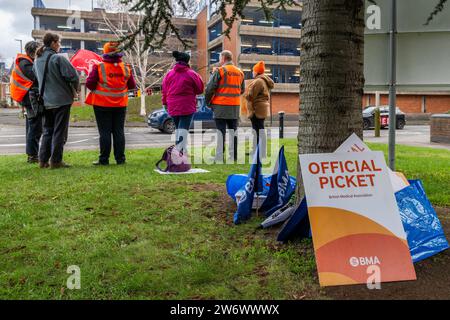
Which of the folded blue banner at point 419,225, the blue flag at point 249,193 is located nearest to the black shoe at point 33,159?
the blue flag at point 249,193

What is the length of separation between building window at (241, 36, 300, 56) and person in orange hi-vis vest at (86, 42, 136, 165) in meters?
47.0

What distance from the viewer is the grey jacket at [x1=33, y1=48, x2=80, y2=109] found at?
7.31m

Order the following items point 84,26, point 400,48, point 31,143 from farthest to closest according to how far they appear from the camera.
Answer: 1. point 84,26
2. point 31,143
3. point 400,48

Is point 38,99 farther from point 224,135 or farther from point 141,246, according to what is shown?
point 141,246

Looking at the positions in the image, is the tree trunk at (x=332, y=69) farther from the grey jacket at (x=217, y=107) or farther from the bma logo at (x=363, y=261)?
the grey jacket at (x=217, y=107)

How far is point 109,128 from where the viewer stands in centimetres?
779

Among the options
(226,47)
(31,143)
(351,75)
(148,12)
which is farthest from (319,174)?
(226,47)

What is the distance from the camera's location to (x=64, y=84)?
742 cm

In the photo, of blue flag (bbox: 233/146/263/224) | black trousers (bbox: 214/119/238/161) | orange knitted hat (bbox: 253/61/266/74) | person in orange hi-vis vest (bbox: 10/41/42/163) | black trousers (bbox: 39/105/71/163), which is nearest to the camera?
blue flag (bbox: 233/146/263/224)

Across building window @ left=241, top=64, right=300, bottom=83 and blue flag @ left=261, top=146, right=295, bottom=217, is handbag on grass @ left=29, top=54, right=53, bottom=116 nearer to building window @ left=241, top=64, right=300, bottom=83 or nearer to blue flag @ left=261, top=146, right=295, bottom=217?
blue flag @ left=261, top=146, right=295, bottom=217

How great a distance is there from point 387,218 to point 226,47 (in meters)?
52.3

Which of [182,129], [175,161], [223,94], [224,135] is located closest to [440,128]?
[224,135]

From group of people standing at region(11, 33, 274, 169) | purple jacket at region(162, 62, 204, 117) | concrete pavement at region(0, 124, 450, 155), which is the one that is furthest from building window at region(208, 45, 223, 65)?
purple jacket at region(162, 62, 204, 117)
